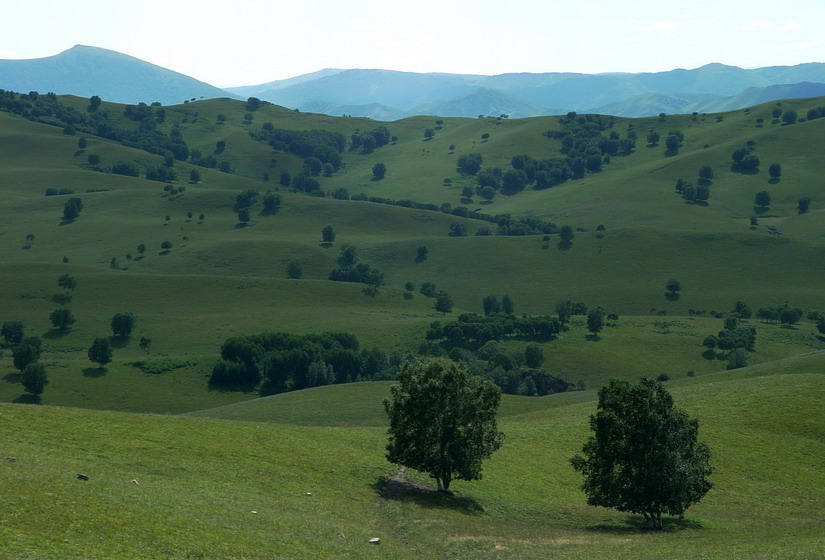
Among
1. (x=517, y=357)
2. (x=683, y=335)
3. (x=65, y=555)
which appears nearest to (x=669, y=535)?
(x=65, y=555)

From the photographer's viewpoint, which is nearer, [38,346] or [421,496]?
[421,496]

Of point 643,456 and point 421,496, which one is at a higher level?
point 643,456

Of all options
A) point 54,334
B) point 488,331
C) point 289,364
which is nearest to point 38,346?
point 54,334

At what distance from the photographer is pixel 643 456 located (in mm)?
57000

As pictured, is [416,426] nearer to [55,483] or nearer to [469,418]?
[469,418]

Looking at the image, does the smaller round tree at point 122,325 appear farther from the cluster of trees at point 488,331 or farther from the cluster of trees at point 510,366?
the cluster of trees at point 488,331

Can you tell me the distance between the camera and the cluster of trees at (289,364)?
16162cm

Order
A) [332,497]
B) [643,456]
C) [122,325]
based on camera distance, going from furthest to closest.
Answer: [122,325]
[643,456]
[332,497]

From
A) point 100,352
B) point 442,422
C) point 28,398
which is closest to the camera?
point 442,422

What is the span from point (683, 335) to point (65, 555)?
181691 millimetres

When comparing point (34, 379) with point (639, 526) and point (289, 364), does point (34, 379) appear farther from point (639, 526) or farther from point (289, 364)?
point (639, 526)

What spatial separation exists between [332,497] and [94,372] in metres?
114

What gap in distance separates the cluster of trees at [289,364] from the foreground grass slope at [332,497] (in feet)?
256

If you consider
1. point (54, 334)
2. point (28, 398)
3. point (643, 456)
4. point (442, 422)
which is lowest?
point (28, 398)
